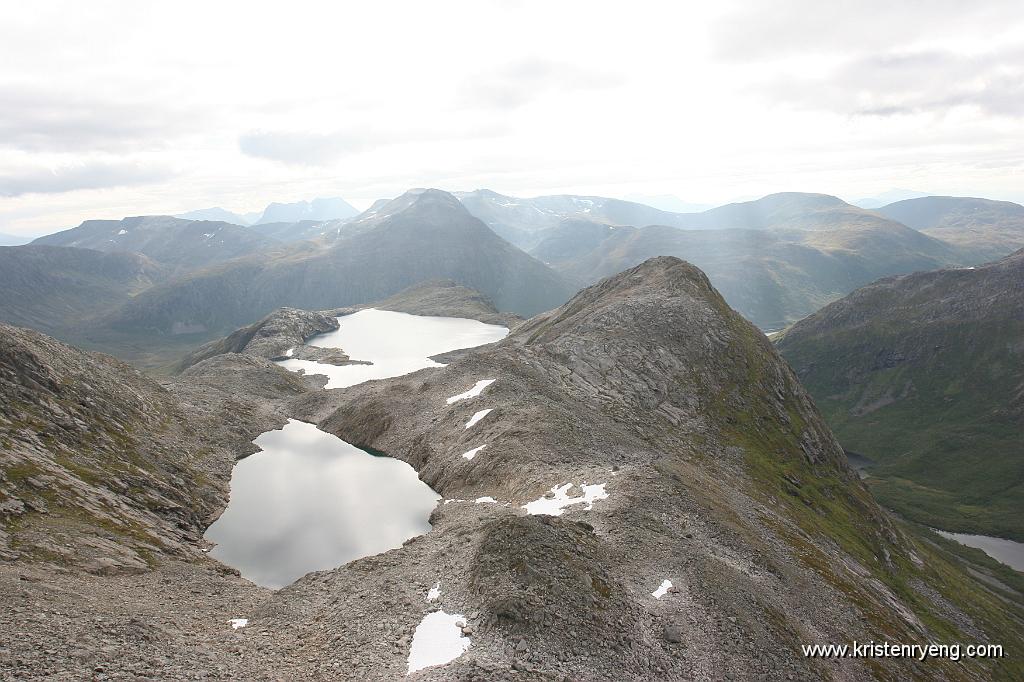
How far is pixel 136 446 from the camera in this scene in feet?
211

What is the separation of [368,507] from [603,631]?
36342 millimetres

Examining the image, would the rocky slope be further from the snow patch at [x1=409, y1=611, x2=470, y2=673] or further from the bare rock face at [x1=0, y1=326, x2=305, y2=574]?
the bare rock face at [x1=0, y1=326, x2=305, y2=574]

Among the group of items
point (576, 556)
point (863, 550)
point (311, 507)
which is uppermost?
point (576, 556)

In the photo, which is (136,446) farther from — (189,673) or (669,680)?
(669,680)

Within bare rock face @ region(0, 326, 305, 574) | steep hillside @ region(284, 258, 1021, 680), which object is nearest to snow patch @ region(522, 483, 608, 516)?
steep hillside @ region(284, 258, 1021, 680)

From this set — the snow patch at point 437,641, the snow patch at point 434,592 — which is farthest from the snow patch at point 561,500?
the snow patch at point 437,641

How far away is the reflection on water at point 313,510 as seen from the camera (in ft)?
164

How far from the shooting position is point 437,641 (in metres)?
29.4

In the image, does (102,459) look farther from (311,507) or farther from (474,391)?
(474,391)

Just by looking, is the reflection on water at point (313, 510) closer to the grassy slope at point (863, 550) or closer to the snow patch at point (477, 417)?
Result: the snow patch at point (477, 417)

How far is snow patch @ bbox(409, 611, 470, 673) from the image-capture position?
2778cm

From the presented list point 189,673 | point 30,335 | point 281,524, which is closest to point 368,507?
point 281,524

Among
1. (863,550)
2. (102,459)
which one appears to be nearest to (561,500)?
(102,459)

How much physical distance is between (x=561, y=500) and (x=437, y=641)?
21.2 metres
